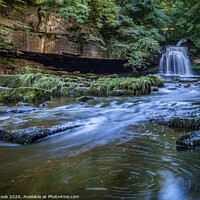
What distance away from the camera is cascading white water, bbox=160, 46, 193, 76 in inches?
771

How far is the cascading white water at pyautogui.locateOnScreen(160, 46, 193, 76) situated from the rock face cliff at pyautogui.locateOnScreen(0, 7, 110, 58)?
26.8ft

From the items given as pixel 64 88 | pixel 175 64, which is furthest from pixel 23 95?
pixel 175 64

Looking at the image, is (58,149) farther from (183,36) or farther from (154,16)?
(183,36)

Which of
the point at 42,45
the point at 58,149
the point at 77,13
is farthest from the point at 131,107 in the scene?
the point at 77,13

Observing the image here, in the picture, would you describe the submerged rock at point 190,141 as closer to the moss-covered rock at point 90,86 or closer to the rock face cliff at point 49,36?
the moss-covered rock at point 90,86

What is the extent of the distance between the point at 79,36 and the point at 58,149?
14.1 meters

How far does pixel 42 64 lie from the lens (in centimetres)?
1558

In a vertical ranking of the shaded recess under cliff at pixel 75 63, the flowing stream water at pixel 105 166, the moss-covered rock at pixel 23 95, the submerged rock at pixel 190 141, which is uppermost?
the shaded recess under cliff at pixel 75 63

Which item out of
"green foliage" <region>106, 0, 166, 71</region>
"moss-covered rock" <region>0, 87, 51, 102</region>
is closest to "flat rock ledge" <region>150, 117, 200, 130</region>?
"moss-covered rock" <region>0, 87, 51, 102</region>

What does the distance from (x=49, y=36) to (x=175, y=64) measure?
12630 millimetres

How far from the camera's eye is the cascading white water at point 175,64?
1959 centimetres

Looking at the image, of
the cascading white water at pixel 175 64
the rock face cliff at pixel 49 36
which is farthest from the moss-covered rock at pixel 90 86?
the cascading white water at pixel 175 64

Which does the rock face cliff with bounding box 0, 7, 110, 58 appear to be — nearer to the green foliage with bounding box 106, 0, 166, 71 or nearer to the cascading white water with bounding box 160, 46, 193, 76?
the green foliage with bounding box 106, 0, 166, 71

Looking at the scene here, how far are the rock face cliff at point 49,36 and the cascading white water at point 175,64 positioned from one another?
8176 millimetres
